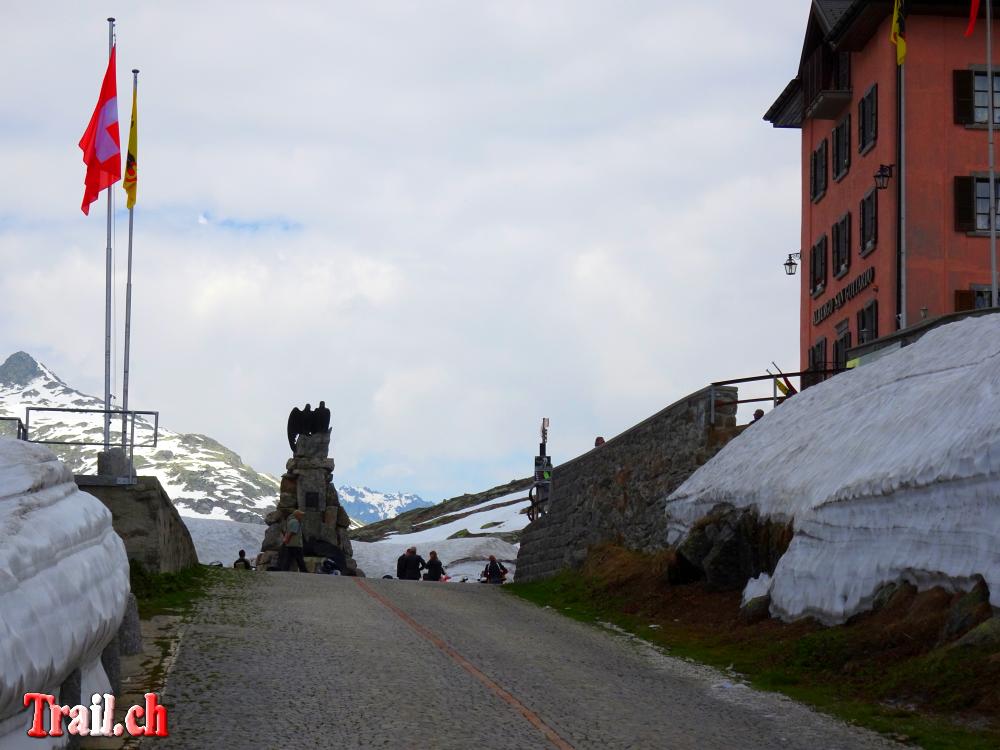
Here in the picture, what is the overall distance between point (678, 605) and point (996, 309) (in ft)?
27.0

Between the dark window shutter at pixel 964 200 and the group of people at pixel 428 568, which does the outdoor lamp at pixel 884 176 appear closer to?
the dark window shutter at pixel 964 200

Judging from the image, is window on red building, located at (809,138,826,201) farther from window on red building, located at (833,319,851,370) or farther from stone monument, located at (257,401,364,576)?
stone monument, located at (257,401,364,576)

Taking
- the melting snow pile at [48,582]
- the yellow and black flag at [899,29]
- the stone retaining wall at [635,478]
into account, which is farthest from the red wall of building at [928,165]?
the melting snow pile at [48,582]

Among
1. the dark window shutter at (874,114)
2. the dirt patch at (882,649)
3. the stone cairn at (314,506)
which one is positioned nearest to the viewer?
the dirt patch at (882,649)

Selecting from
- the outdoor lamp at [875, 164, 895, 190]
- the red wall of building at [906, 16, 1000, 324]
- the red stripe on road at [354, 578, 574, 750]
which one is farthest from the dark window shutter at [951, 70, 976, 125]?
the red stripe on road at [354, 578, 574, 750]

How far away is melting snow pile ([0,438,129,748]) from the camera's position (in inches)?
301

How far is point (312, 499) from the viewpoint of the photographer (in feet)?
153

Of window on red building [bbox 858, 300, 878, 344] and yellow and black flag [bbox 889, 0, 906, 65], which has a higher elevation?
yellow and black flag [bbox 889, 0, 906, 65]

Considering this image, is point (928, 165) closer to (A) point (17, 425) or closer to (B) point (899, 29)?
(B) point (899, 29)

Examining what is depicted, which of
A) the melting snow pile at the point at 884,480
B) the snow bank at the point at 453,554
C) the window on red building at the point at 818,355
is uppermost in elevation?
the window on red building at the point at 818,355

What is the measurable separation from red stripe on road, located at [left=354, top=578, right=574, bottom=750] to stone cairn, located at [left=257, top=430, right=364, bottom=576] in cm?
2402

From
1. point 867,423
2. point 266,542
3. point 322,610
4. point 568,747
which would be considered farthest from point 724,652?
point 266,542

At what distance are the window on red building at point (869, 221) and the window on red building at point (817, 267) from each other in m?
4.18

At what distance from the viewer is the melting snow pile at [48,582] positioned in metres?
7.64
